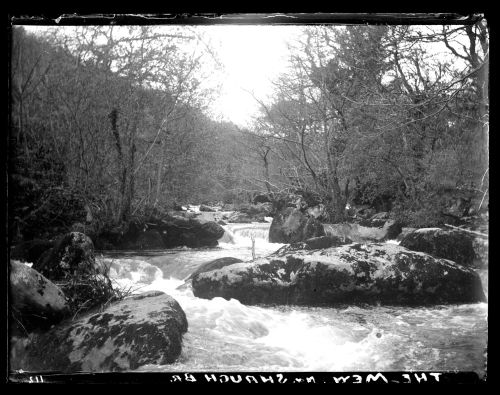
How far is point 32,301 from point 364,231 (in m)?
3.08

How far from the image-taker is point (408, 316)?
104 inches

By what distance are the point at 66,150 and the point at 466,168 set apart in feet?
10.9

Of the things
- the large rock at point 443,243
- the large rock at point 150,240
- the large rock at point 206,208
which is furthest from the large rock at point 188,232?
the large rock at point 443,243

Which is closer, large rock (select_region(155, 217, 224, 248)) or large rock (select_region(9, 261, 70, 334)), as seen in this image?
large rock (select_region(9, 261, 70, 334))

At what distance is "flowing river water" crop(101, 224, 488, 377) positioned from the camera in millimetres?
2092

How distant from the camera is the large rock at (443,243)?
254 cm

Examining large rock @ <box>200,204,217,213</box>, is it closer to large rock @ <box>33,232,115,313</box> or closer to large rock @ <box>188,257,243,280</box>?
large rock @ <box>188,257,243,280</box>

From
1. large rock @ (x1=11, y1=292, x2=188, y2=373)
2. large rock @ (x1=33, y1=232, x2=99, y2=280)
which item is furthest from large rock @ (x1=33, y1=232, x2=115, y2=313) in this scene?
large rock @ (x1=11, y1=292, x2=188, y2=373)

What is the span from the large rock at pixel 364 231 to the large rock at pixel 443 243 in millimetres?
177

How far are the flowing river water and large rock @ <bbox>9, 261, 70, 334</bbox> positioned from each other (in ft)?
1.71

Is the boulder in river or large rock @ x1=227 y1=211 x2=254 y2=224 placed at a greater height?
large rock @ x1=227 y1=211 x2=254 y2=224

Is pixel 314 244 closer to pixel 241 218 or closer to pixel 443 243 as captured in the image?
pixel 241 218

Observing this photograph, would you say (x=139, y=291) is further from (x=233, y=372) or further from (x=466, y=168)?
(x=466, y=168)

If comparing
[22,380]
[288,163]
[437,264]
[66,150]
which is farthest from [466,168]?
[22,380]
